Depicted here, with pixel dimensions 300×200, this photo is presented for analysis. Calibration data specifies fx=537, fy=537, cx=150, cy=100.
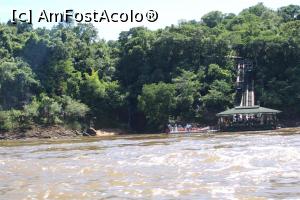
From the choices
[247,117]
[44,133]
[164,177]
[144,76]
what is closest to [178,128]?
[247,117]

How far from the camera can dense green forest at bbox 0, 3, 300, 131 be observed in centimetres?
5041

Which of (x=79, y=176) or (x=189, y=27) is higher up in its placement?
(x=189, y=27)

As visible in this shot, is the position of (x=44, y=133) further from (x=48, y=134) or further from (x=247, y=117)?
(x=247, y=117)

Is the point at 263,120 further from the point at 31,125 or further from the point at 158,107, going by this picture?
the point at 31,125

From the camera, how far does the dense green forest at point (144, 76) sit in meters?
50.4

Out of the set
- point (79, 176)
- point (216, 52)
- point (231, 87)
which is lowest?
point (79, 176)

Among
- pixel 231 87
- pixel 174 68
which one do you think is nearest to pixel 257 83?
pixel 231 87

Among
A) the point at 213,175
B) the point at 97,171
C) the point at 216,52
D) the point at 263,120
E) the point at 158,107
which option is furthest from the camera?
the point at 216,52

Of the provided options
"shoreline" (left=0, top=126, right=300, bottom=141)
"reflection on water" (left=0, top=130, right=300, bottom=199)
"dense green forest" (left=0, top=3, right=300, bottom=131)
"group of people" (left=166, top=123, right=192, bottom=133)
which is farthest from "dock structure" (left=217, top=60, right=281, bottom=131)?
"reflection on water" (left=0, top=130, right=300, bottom=199)

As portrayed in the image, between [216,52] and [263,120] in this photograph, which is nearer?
[263,120]

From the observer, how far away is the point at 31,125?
165 ft

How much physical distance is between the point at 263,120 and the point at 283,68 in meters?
11.4

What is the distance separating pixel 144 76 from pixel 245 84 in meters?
10.3

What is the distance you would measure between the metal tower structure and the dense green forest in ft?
2.12
